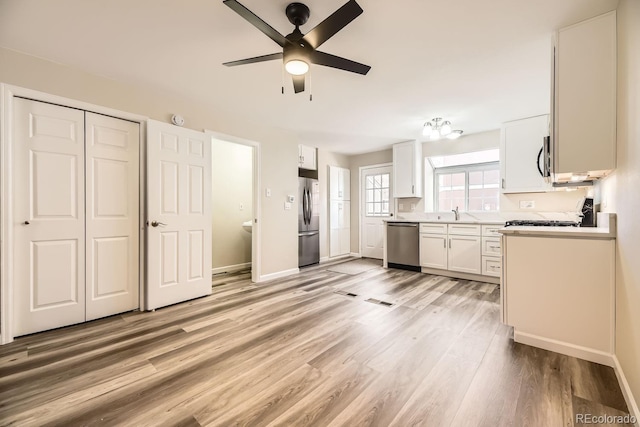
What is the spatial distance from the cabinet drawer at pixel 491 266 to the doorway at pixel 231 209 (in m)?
3.59

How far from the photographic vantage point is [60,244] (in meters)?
2.37

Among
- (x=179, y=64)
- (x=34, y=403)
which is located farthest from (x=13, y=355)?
(x=179, y=64)

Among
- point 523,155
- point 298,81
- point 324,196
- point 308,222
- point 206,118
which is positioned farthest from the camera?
point 324,196

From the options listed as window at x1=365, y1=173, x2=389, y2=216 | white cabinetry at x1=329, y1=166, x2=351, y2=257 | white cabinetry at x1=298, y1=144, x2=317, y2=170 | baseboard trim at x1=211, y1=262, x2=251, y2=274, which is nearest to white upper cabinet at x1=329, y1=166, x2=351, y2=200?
white cabinetry at x1=329, y1=166, x2=351, y2=257

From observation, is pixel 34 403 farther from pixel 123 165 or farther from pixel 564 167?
pixel 564 167

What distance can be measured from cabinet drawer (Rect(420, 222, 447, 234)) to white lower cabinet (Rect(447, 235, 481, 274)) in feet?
0.54

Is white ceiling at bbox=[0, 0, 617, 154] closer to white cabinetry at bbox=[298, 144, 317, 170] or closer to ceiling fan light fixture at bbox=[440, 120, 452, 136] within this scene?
ceiling fan light fixture at bbox=[440, 120, 452, 136]

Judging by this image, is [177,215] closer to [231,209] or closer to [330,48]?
[231,209]

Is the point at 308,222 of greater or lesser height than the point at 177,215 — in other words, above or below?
below

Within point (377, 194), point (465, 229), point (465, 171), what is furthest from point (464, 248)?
point (377, 194)

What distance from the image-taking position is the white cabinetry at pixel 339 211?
5859mm

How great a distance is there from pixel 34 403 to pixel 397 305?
2841 millimetres

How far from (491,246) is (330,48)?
3.45 meters

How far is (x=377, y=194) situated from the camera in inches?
233
